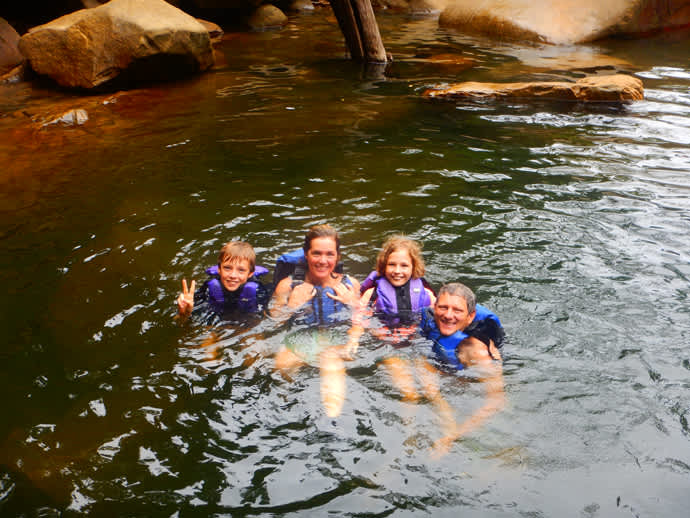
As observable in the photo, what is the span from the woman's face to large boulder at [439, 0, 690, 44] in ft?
47.4

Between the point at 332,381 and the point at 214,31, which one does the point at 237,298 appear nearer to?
the point at 332,381

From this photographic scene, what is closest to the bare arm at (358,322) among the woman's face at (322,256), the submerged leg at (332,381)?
the submerged leg at (332,381)

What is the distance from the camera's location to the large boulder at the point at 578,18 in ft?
58.1

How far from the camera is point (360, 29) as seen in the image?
15.3 meters

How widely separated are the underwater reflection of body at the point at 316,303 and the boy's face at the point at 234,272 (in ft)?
1.44

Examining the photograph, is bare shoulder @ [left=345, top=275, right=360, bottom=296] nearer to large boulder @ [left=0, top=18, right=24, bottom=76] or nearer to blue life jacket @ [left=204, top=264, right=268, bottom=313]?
blue life jacket @ [left=204, top=264, right=268, bottom=313]

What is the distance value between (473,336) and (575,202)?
3.31 m

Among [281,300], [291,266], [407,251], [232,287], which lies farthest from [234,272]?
[407,251]

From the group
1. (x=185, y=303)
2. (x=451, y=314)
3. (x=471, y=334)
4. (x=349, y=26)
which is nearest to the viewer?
(x=451, y=314)

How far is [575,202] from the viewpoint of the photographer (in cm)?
758

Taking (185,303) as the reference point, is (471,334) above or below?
below

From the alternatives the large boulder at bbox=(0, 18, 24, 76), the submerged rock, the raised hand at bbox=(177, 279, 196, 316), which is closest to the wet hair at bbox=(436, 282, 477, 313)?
the raised hand at bbox=(177, 279, 196, 316)

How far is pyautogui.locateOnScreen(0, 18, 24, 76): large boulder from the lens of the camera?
49.2 feet

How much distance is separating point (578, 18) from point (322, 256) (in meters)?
15.5
